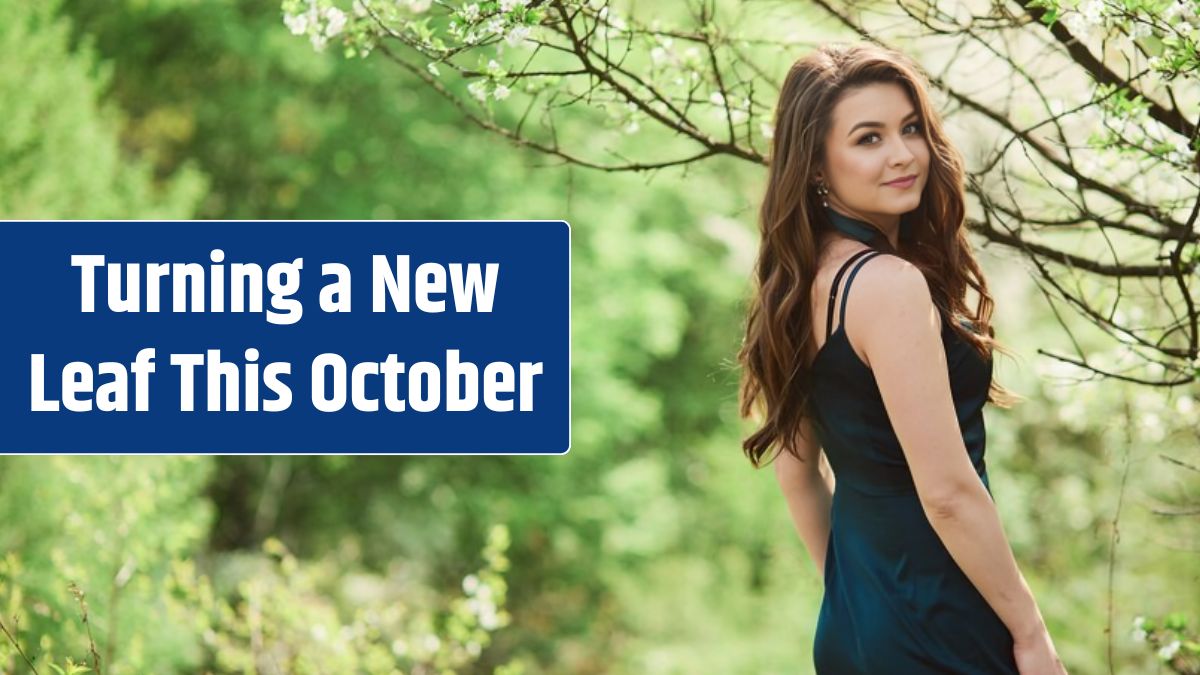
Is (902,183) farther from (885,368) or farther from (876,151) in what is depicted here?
(885,368)

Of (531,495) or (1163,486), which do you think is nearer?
(1163,486)

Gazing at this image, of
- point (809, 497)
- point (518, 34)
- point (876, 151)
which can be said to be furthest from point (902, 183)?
point (518, 34)

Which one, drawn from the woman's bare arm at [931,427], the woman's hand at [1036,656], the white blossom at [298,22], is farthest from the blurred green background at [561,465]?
the woman's hand at [1036,656]

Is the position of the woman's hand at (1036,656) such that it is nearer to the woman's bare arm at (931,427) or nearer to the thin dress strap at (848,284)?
the woman's bare arm at (931,427)

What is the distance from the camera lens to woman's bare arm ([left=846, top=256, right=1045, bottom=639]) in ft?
6.29

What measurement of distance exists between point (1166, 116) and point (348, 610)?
396 inches

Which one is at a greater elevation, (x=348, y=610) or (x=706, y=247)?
(x=706, y=247)

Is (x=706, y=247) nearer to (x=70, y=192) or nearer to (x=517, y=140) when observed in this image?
(x=70, y=192)

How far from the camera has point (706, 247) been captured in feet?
47.4

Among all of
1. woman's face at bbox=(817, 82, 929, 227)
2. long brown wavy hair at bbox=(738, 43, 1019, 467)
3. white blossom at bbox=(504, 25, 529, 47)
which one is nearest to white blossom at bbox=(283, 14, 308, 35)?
white blossom at bbox=(504, 25, 529, 47)

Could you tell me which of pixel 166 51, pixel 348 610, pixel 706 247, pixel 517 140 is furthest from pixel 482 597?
pixel 706 247

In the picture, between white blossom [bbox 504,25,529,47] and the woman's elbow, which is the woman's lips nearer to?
the woman's elbow

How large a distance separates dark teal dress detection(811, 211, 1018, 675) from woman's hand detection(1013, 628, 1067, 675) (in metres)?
0.03

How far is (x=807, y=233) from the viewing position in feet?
6.97
